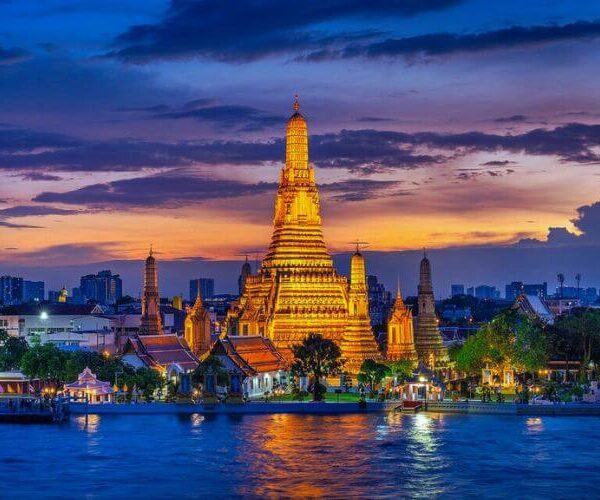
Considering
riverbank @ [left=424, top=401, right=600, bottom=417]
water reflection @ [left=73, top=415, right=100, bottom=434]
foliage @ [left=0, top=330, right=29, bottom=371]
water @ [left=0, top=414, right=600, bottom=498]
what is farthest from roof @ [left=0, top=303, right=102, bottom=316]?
riverbank @ [left=424, top=401, right=600, bottom=417]

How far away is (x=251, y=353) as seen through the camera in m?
77.5

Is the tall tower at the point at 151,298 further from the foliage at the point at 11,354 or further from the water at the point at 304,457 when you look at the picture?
the water at the point at 304,457

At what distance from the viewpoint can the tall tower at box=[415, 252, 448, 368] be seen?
9238cm

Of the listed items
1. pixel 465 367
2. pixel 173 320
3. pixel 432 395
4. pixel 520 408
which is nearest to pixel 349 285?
pixel 465 367

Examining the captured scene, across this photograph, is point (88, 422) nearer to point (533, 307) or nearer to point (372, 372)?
point (372, 372)

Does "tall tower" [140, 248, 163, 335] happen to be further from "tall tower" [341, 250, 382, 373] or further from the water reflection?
the water reflection

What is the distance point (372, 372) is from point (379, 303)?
95883 millimetres

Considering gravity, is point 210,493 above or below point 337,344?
below

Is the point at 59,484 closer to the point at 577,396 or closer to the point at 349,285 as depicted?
the point at 577,396

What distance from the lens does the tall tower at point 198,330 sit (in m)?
87.1

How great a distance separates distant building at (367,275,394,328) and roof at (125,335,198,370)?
60236mm

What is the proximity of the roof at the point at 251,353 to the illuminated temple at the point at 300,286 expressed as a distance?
3.72 metres

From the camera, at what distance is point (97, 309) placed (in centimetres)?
12888

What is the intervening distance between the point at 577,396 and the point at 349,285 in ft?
67.7
